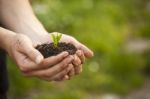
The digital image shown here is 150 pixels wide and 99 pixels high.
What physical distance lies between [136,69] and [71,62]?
164 inches

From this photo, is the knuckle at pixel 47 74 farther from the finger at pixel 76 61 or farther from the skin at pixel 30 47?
the finger at pixel 76 61

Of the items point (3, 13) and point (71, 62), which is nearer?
point (71, 62)

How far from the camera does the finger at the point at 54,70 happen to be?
2125 millimetres

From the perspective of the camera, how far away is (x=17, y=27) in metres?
2.61

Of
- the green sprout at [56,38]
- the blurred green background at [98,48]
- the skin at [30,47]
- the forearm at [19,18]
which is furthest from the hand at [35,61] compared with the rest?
the blurred green background at [98,48]

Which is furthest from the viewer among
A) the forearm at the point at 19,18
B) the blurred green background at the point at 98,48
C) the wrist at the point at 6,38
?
the blurred green background at the point at 98,48

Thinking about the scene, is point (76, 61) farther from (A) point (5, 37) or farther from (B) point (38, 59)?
(A) point (5, 37)

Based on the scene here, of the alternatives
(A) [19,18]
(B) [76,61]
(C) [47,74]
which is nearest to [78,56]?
(B) [76,61]

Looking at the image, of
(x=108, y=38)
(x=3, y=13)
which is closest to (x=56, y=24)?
(x=108, y=38)

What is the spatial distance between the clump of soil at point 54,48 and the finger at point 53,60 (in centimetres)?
9

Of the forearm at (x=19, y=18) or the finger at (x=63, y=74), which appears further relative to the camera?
the forearm at (x=19, y=18)

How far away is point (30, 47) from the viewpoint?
2252 mm

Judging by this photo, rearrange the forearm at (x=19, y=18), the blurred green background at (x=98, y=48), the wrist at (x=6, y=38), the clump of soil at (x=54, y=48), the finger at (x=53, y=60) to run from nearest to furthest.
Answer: the finger at (x=53, y=60)
the clump of soil at (x=54, y=48)
the wrist at (x=6, y=38)
the forearm at (x=19, y=18)
the blurred green background at (x=98, y=48)

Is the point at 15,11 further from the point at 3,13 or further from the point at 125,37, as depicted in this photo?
the point at 125,37
